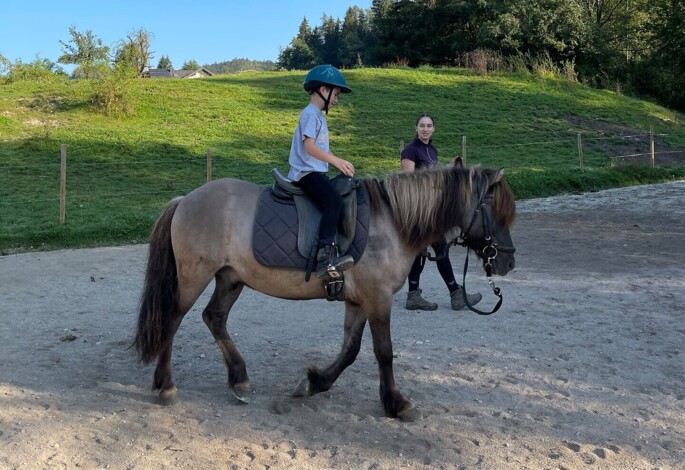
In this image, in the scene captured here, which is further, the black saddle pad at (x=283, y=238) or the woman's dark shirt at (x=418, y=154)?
the woman's dark shirt at (x=418, y=154)

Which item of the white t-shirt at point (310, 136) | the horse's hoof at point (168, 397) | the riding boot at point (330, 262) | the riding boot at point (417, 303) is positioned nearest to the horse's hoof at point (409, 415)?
the riding boot at point (330, 262)

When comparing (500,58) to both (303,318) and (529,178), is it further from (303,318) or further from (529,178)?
(303,318)

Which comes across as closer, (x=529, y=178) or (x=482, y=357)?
(x=482, y=357)

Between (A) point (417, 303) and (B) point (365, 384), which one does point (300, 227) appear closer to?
(B) point (365, 384)

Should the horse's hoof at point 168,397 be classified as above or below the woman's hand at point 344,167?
below

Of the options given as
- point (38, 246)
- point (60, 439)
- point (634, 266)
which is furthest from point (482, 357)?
point (38, 246)

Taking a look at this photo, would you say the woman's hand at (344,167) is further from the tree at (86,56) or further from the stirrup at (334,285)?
the tree at (86,56)

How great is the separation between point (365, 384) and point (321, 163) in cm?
171

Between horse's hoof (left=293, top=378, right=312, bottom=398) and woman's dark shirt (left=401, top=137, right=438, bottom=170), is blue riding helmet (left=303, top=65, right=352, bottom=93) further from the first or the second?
woman's dark shirt (left=401, top=137, right=438, bottom=170)

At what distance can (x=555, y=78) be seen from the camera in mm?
31938

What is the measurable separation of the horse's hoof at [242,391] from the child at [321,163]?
39.4 inches

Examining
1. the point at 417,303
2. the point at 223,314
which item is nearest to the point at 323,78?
the point at 223,314

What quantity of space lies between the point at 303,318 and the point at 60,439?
10.1 ft

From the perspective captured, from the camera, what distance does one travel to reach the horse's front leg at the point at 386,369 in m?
4.00
